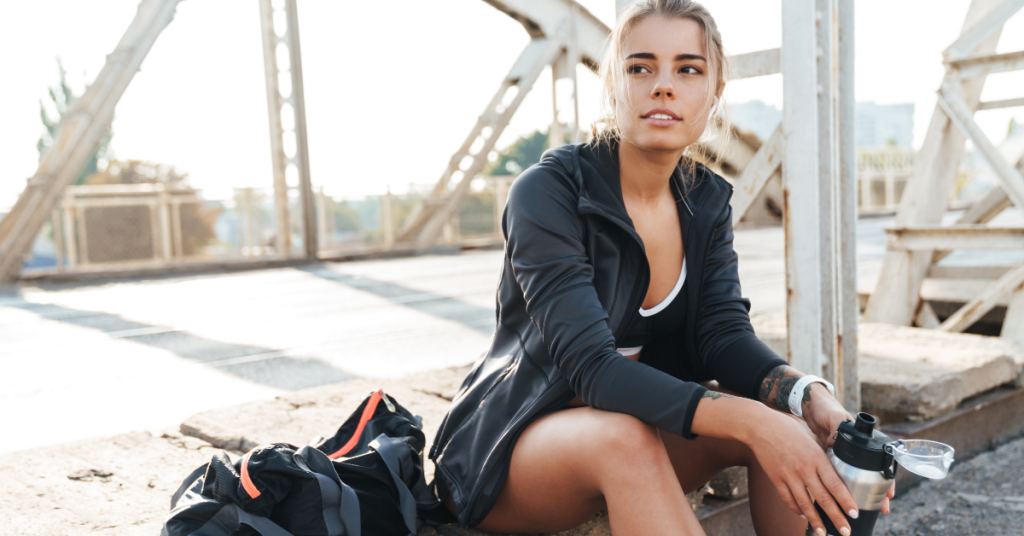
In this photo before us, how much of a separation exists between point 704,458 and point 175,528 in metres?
1.12

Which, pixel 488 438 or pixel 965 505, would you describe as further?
pixel 965 505

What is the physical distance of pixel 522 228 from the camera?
1.60 meters

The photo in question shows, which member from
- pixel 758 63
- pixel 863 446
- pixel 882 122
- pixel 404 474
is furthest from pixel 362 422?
pixel 882 122

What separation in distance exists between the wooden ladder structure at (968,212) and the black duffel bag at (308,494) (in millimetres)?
3195

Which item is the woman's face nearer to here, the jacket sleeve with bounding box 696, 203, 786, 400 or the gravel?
the jacket sleeve with bounding box 696, 203, 786, 400

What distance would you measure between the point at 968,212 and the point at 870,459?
386cm

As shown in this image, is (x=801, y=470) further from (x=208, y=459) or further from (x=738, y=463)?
(x=208, y=459)

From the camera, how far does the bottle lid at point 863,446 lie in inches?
50.2

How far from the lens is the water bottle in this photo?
1.26 m

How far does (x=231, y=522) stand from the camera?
1368 mm

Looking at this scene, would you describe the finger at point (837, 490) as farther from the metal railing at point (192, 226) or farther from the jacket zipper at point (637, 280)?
the metal railing at point (192, 226)

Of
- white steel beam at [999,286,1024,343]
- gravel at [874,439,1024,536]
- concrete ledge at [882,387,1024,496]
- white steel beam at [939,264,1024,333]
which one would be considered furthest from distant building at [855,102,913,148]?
gravel at [874,439,1024,536]

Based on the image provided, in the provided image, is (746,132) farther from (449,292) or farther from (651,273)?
(651,273)

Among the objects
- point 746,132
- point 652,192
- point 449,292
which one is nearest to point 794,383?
point 652,192
